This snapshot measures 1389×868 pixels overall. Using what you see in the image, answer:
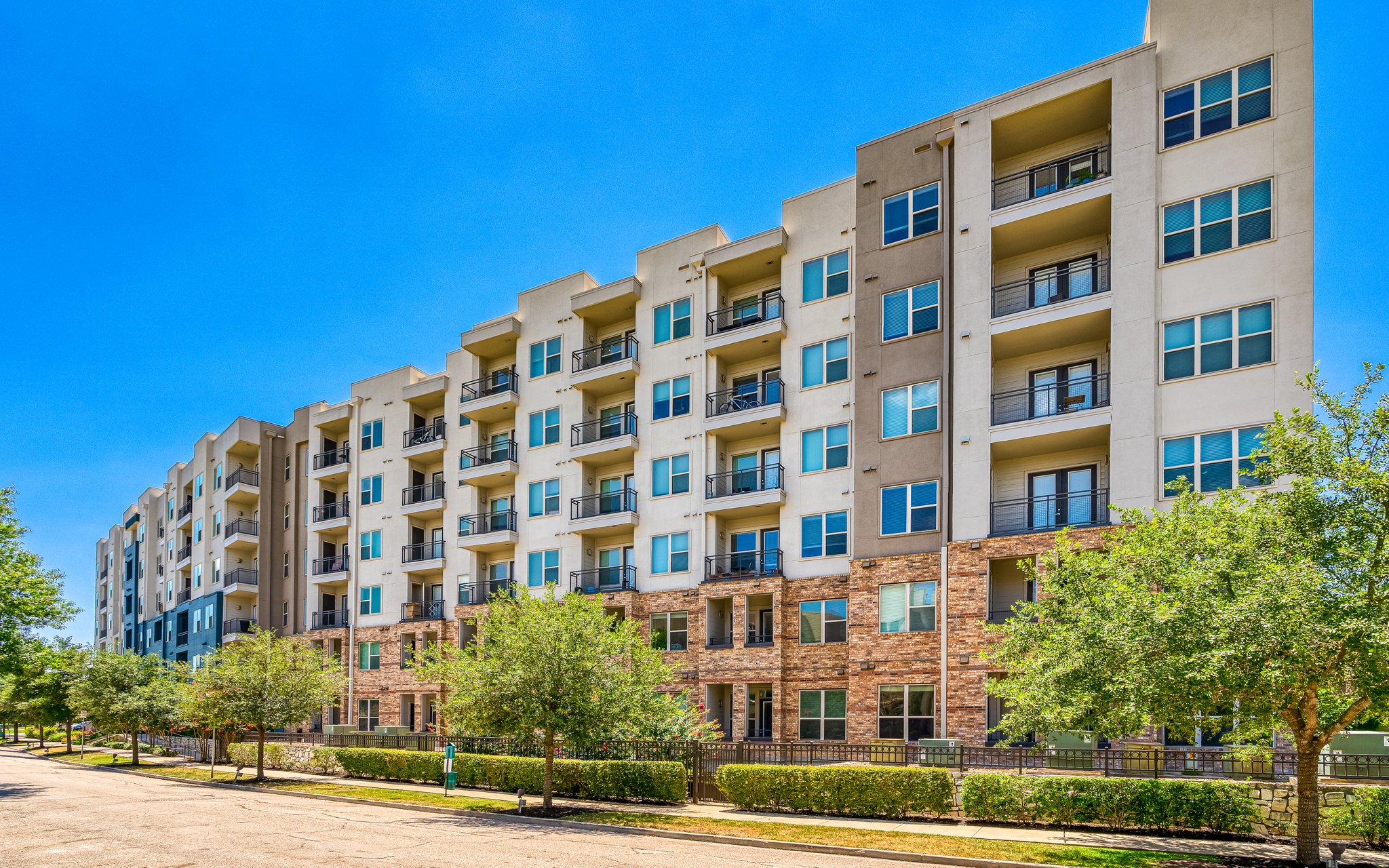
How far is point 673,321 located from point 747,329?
3.98 meters

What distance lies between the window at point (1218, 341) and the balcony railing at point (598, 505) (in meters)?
21.1

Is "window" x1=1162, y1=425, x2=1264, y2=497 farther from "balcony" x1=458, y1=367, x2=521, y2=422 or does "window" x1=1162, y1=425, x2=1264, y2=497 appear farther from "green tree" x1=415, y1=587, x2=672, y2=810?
"balcony" x1=458, y1=367, x2=521, y2=422

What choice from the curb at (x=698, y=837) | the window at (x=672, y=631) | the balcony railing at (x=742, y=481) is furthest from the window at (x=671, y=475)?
the curb at (x=698, y=837)

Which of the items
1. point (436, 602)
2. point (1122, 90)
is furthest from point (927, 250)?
point (436, 602)

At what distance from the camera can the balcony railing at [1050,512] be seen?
87.9ft

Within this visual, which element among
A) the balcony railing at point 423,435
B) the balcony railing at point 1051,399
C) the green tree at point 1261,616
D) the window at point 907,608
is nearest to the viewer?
the green tree at point 1261,616

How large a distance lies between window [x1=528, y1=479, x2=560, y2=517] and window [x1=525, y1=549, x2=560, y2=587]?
5.71 ft

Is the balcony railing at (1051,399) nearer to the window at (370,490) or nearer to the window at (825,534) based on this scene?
the window at (825,534)

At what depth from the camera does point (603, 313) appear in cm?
4053

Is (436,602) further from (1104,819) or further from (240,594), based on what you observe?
(1104,819)

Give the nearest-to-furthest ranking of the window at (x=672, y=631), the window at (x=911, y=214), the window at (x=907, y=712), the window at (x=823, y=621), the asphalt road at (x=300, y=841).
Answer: the asphalt road at (x=300, y=841) < the window at (x=907, y=712) < the window at (x=911, y=214) < the window at (x=823, y=621) < the window at (x=672, y=631)

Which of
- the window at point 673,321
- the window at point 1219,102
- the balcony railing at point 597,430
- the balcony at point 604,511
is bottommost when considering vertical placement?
the balcony at point 604,511

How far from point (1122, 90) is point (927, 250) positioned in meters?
7.30

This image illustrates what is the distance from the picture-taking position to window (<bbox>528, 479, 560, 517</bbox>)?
4022 centimetres
